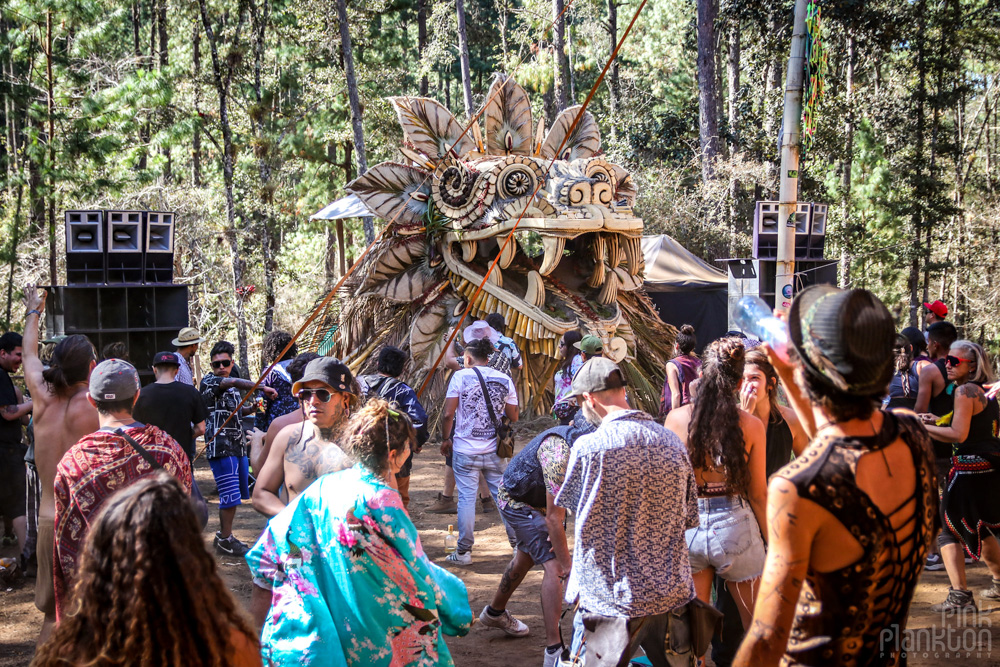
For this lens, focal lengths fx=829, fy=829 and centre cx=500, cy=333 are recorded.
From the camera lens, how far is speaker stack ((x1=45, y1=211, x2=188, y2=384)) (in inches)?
276

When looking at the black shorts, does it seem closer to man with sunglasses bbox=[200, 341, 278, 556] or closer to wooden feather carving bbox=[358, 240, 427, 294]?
man with sunglasses bbox=[200, 341, 278, 556]

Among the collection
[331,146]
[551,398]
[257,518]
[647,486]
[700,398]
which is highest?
[331,146]

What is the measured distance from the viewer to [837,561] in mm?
2094

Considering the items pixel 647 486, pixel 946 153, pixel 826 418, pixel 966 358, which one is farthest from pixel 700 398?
pixel 946 153

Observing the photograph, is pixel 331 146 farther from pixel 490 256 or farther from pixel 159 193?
pixel 490 256

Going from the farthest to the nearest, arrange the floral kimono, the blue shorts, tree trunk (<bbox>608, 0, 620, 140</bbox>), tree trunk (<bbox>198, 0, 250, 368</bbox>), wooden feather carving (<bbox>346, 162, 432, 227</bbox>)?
tree trunk (<bbox>608, 0, 620, 140</bbox>)
tree trunk (<bbox>198, 0, 250, 368</bbox>)
wooden feather carving (<bbox>346, 162, 432, 227</bbox>)
the blue shorts
the floral kimono

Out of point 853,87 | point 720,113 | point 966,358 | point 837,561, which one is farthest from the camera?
point 720,113

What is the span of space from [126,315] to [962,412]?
21.1 feet

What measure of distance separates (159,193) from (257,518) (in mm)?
12717

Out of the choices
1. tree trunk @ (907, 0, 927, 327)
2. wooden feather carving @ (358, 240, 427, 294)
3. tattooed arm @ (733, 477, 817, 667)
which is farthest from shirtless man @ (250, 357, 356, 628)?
tree trunk @ (907, 0, 927, 327)

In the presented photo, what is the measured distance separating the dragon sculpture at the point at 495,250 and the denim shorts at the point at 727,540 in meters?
6.95

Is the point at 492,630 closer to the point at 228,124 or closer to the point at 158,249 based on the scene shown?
the point at 158,249

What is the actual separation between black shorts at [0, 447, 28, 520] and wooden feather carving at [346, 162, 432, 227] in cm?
576

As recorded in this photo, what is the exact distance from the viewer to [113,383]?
348 cm
